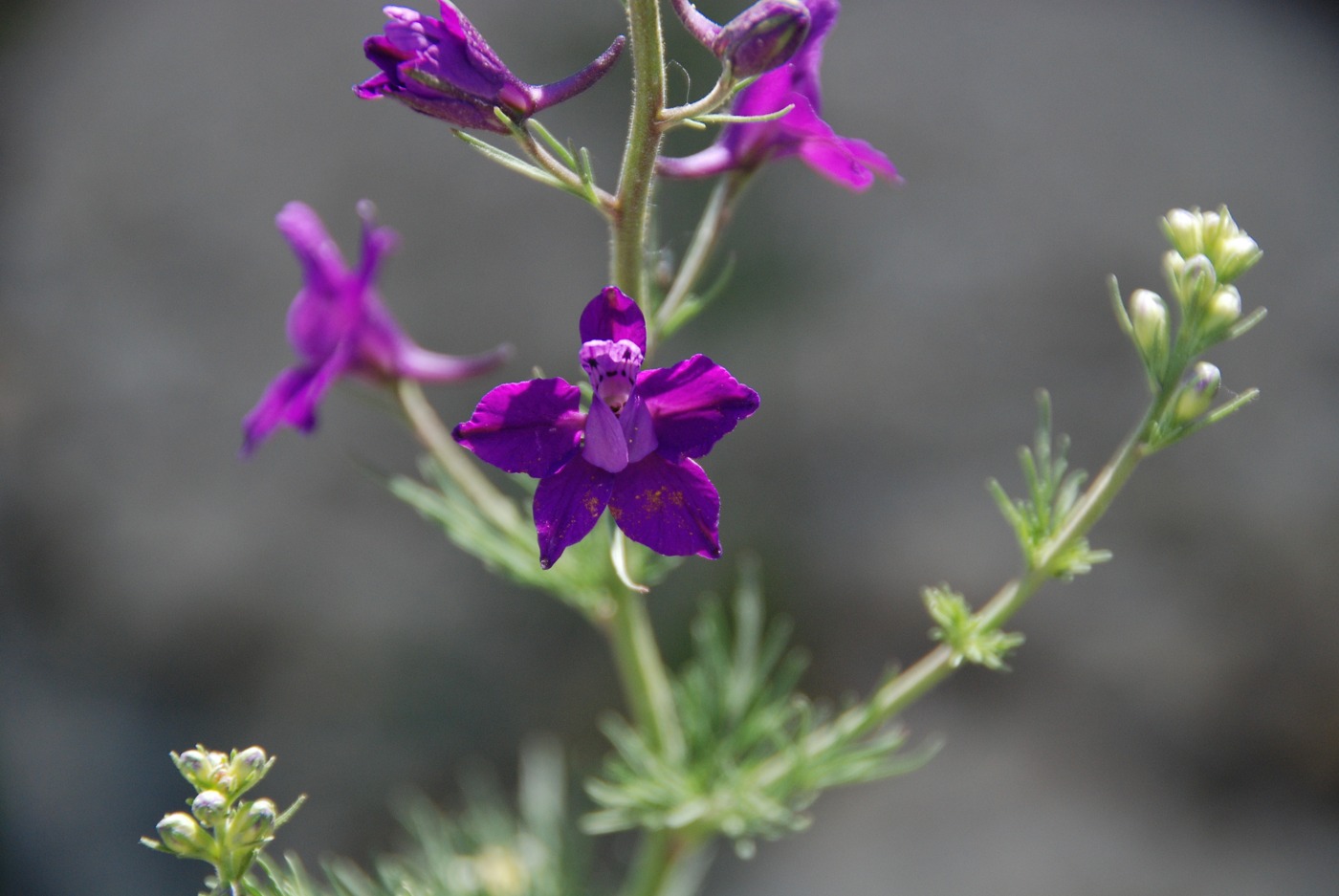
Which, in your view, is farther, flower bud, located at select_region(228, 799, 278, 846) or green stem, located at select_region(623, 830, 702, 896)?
green stem, located at select_region(623, 830, 702, 896)

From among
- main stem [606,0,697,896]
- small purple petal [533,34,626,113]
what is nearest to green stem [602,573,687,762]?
main stem [606,0,697,896]

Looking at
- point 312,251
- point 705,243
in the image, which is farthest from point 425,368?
point 705,243

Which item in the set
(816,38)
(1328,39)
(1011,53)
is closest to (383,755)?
(816,38)

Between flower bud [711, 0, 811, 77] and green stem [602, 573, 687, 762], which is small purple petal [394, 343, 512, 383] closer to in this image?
green stem [602, 573, 687, 762]

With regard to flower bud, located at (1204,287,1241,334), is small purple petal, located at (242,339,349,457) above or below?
below

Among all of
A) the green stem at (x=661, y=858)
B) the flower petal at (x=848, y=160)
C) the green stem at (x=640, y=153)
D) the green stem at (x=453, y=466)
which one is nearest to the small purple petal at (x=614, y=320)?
the green stem at (x=640, y=153)

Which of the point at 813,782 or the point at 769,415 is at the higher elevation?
the point at 813,782

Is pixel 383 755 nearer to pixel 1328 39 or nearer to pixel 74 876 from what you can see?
pixel 74 876

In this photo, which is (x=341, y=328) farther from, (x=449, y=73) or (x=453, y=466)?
(x=449, y=73)
